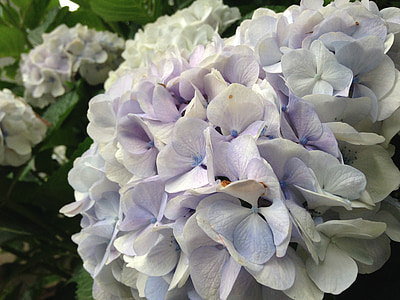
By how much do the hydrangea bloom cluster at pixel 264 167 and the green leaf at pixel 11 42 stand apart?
55 cm

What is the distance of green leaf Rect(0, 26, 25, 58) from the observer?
2.29 feet

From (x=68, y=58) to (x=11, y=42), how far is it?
16 cm

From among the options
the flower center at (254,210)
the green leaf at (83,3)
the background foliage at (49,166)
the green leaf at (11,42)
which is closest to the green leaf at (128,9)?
the background foliage at (49,166)

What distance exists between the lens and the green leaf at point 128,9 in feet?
1.76

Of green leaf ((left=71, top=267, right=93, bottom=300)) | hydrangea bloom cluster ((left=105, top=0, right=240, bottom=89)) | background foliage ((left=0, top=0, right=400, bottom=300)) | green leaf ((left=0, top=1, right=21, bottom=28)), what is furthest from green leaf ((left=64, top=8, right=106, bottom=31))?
green leaf ((left=71, top=267, right=93, bottom=300))

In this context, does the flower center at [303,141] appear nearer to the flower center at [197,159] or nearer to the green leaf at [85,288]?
the flower center at [197,159]

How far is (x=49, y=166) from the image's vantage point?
69 centimetres

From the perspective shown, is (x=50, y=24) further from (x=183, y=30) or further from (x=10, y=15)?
(x=183, y=30)

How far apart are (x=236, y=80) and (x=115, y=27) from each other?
538mm

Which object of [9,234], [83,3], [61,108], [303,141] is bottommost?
[9,234]

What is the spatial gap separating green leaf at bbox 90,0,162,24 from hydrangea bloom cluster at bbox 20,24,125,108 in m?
0.07

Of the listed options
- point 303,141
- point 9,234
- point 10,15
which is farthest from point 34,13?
point 303,141

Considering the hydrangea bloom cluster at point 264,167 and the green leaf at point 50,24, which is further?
the green leaf at point 50,24

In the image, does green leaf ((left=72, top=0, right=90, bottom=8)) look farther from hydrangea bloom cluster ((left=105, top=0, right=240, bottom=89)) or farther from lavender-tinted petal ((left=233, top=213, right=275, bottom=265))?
lavender-tinted petal ((left=233, top=213, right=275, bottom=265))
